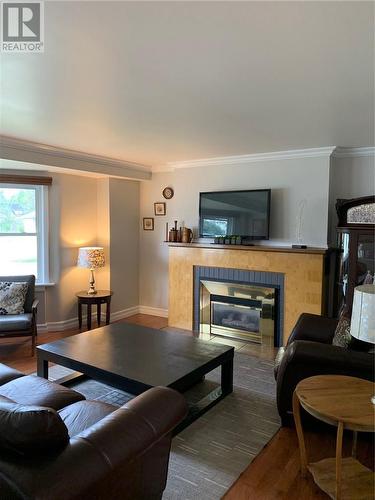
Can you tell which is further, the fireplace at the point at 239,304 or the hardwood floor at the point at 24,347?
the fireplace at the point at 239,304

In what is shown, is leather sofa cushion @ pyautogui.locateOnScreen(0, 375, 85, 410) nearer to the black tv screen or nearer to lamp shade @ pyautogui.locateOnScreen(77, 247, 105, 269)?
lamp shade @ pyautogui.locateOnScreen(77, 247, 105, 269)

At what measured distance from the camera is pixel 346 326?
8.80 feet

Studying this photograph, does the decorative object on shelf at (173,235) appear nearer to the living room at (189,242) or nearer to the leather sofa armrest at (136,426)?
the living room at (189,242)

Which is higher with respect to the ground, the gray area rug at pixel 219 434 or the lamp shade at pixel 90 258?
the lamp shade at pixel 90 258

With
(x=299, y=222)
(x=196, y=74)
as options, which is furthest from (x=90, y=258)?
(x=196, y=74)

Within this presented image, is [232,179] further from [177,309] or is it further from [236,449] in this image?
[236,449]

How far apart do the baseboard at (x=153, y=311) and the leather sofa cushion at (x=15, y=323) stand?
214 centimetres

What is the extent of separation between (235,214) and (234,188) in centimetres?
37

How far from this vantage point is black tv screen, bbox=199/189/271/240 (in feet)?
14.7

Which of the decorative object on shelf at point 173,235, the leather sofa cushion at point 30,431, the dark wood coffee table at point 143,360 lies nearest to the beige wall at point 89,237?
the decorative object on shelf at point 173,235

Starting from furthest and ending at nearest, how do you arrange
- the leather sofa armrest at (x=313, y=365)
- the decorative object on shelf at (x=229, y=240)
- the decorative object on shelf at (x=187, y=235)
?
the decorative object on shelf at (x=187, y=235) < the decorative object on shelf at (x=229, y=240) < the leather sofa armrest at (x=313, y=365)

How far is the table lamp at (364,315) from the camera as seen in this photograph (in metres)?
1.83

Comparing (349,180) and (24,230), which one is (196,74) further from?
(24,230)

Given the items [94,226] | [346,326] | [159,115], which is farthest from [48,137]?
[346,326]
